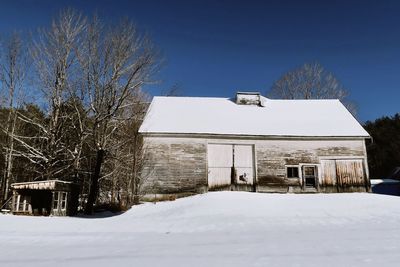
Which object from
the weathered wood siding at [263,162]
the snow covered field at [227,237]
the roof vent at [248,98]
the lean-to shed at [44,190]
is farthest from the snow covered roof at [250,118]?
the lean-to shed at [44,190]

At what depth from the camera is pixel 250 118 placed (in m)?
21.8

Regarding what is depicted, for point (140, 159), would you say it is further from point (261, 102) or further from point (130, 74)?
point (261, 102)

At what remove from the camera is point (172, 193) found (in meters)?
18.9

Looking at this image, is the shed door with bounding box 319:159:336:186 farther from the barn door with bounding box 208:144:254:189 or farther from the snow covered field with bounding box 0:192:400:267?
the barn door with bounding box 208:144:254:189

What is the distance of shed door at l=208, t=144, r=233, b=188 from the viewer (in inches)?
A: 758

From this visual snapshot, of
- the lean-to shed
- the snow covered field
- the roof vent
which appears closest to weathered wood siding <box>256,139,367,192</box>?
the snow covered field

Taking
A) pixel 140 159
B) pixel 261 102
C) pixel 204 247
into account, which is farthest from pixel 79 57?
pixel 204 247

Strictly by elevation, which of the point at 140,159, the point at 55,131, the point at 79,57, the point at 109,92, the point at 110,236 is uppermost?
the point at 79,57

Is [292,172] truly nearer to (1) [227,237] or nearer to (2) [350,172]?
(2) [350,172]

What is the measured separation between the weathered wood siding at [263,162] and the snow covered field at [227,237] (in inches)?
130

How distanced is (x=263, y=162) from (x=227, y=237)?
38.1 feet

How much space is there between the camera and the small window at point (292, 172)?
19.9m

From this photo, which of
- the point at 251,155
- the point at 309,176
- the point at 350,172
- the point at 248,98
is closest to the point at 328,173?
the point at 309,176

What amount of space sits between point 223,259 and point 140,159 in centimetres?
1381
